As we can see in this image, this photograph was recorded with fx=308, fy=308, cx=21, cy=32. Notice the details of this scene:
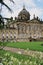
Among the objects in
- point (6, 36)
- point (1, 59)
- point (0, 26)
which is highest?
point (0, 26)

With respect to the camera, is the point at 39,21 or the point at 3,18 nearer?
the point at 3,18

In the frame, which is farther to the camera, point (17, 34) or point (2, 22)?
point (17, 34)

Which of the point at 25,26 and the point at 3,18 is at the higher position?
the point at 3,18

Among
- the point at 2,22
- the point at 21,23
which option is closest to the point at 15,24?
the point at 21,23

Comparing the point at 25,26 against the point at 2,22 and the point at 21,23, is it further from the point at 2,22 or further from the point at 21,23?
the point at 2,22

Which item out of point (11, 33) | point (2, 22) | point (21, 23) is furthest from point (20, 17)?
point (2, 22)

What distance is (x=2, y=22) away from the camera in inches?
173

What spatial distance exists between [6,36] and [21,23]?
8.14m

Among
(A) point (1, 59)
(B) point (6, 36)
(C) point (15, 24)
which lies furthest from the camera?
(C) point (15, 24)

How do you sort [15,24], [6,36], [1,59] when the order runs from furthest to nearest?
[15,24], [6,36], [1,59]

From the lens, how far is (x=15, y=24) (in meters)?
83.0

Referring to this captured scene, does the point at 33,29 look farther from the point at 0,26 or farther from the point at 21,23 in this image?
the point at 0,26

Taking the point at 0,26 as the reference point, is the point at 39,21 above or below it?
below

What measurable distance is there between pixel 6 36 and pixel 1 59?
7381 centimetres
